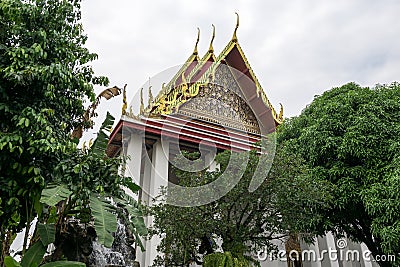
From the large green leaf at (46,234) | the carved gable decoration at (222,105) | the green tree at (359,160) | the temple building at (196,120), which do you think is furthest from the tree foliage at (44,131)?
the carved gable decoration at (222,105)

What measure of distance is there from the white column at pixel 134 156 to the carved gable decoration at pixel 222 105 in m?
1.36

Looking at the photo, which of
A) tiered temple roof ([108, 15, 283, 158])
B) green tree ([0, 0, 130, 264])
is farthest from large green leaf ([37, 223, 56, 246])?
tiered temple roof ([108, 15, 283, 158])

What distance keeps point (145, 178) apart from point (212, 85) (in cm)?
327

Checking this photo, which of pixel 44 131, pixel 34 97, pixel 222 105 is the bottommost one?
pixel 44 131

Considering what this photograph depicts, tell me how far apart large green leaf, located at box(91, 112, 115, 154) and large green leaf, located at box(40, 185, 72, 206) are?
42.6 inches

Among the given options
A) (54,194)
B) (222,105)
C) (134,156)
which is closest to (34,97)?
(54,194)

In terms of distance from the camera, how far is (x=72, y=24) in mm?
5223

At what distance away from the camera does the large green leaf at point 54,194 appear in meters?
3.66

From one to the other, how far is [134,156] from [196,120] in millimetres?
1970

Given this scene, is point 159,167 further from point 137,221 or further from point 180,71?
point 137,221

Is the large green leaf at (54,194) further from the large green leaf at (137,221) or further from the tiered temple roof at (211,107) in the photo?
the tiered temple roof at (211,107)

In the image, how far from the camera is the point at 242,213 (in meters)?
6.30

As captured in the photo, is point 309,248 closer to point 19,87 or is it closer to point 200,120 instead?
point 200,120

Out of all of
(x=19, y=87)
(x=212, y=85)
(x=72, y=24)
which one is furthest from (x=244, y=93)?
(x=19, y=87)
